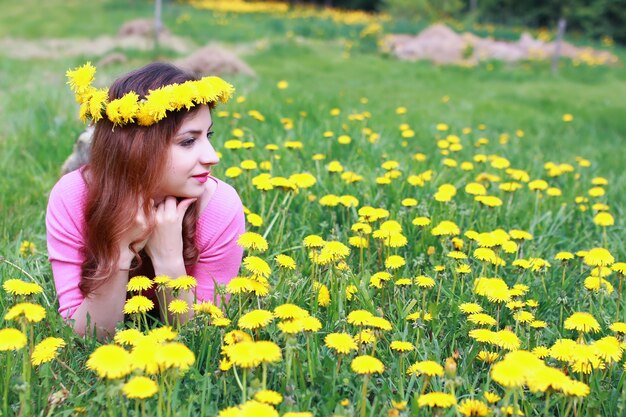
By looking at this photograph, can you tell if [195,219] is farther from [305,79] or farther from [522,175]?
[305,79]

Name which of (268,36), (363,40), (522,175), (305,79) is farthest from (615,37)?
(522,175)

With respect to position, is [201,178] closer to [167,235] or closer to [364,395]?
[167,235]

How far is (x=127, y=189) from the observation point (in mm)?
1933

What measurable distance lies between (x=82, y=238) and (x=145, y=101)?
51cm

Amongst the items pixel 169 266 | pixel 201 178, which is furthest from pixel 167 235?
pixel 201 178

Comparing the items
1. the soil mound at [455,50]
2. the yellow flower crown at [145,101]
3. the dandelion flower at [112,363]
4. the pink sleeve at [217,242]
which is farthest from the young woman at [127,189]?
the soil mound at [455,50]

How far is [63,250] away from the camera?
207 centimetres

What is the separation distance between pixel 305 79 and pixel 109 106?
7109 mm

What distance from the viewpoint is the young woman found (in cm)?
190

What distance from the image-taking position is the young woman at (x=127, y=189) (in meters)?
1.90

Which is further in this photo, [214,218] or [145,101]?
[214,218]

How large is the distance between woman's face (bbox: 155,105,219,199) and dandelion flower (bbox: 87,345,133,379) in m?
0.73

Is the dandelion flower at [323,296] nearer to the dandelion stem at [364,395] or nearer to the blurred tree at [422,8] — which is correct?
the dandelion stem at [364,395]

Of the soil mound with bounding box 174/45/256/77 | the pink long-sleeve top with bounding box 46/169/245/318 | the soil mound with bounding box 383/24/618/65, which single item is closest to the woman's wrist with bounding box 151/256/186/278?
the pink long-sleeve top with bounding box 46/169/245/318
